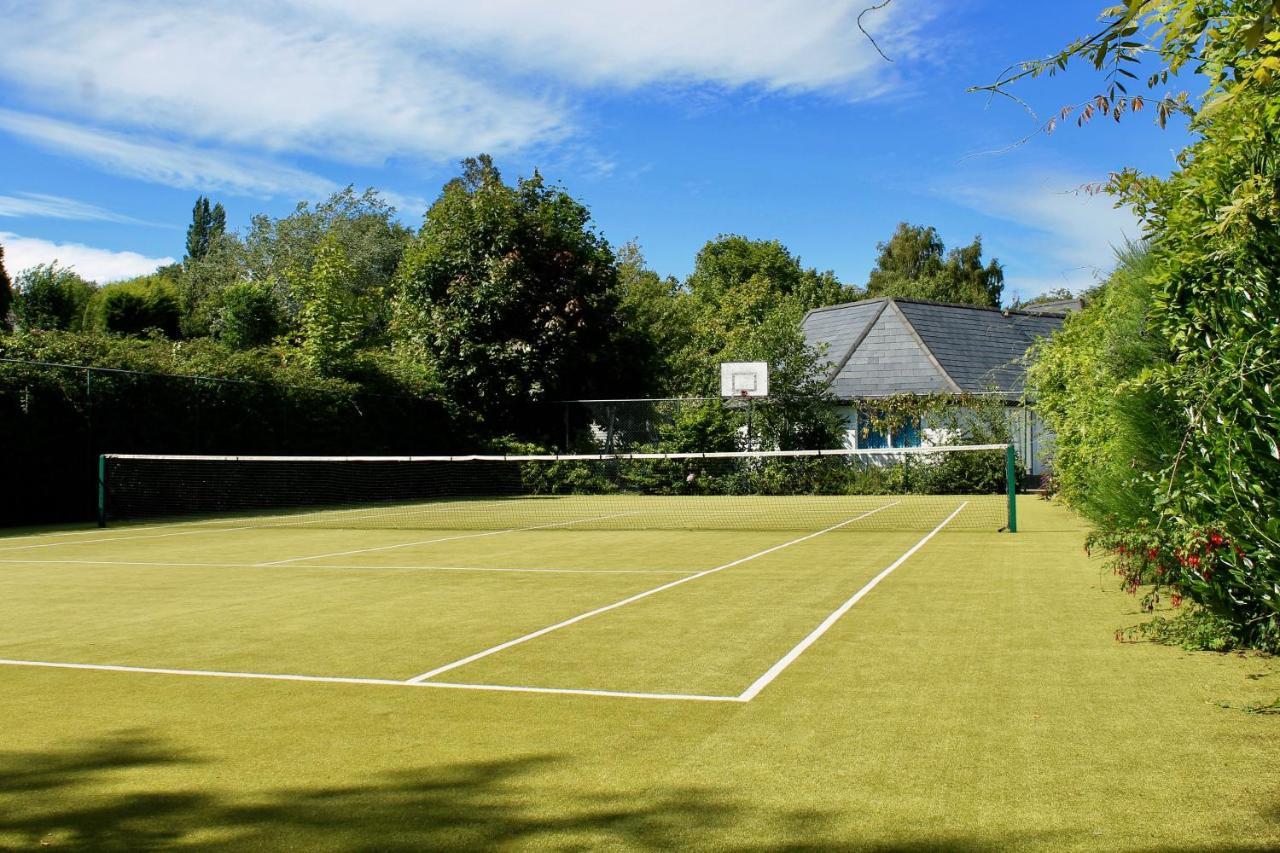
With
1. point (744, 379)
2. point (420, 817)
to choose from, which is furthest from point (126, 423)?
point (420, 817)

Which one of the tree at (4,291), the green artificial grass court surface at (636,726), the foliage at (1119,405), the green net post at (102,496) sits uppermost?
the tree at (4,291)


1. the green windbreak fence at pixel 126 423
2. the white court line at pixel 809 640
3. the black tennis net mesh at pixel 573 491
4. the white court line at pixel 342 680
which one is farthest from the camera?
the black tennis net mesh at pixel 573 491

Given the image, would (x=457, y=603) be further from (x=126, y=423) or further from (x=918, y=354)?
(x=918, y=354)

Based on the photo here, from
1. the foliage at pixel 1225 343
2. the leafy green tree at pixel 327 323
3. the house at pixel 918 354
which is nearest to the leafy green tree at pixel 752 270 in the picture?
the house at pixel 918 354

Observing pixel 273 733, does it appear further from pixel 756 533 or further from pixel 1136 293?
pixel 756 533

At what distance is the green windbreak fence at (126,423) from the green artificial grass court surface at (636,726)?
10724 millimetres

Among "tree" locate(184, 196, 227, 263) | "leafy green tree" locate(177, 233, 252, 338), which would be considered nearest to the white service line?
"leafy green tree" locate(177, 233, 252, 338)

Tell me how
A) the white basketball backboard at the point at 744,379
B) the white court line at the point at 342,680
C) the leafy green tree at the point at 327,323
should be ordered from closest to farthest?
the white court line at the point at 342,680 < the white basketball backboard at the point at 744,379 < the leafy green tree at the point at 327,323

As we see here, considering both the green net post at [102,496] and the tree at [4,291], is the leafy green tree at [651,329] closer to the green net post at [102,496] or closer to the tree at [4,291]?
the green net post at [102,496]

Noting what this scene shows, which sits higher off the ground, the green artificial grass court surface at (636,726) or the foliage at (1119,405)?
the foliage at (1119,405)

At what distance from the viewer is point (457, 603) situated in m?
9.12

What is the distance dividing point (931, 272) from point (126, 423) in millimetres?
52440

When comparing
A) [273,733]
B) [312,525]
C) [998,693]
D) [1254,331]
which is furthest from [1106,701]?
[312,525]

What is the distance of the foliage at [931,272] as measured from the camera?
60500 millimetres
